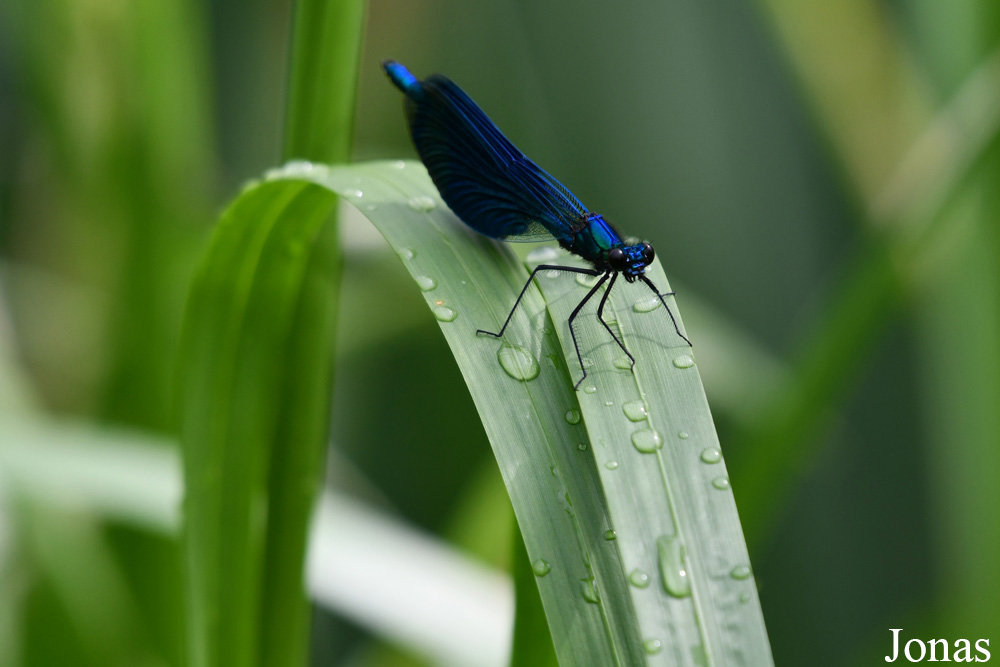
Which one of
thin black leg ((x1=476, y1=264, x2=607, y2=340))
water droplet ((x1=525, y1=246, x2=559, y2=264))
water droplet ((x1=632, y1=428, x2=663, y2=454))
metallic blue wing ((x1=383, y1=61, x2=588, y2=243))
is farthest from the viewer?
metallic blue wing ((x1=383, y1=61, x2=588, y2=243))

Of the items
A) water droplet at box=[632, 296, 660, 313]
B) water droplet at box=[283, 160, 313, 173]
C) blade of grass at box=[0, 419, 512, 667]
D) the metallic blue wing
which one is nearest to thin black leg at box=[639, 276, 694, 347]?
water droplet at box=[632, 296, 660, 313]

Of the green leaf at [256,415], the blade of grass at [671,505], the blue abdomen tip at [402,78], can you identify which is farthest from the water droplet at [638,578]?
the blue abdomen tip at [402,78]

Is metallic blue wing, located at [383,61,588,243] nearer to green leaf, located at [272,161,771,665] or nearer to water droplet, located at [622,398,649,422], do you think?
green leaf, located at [272,161,771,665]

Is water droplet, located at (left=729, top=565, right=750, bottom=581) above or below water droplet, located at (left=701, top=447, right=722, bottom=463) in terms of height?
below

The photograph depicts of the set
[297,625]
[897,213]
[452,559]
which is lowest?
[452,559]

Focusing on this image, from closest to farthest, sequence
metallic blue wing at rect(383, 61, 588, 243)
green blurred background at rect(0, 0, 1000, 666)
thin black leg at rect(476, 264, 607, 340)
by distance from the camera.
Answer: thin black leg at rect(476, 264, 607, 340), metallic blue wing at rect(383, 61, 588, 243), green blurred background at rect(0, 0, 1000, 666)

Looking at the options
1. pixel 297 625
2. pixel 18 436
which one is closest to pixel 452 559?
pixel 297 625

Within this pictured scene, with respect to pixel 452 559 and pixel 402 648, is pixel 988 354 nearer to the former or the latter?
pixel 452 559

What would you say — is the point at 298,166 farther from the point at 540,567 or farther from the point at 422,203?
the point at 540,567
